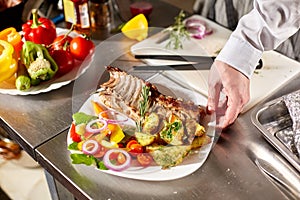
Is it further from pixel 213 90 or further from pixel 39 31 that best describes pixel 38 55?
pixel 213 90

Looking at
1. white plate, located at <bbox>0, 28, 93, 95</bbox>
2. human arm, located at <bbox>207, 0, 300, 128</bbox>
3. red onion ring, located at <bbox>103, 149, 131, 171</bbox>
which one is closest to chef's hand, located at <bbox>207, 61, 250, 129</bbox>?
human arm, located at <bbox>207, 0, 300, 128</bbox>

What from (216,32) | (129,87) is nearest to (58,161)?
(129,87)

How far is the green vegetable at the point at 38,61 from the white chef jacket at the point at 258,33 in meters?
0.41

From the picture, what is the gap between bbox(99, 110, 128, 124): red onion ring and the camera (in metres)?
1.10

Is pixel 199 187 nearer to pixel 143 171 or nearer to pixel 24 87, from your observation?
pixel 143 171

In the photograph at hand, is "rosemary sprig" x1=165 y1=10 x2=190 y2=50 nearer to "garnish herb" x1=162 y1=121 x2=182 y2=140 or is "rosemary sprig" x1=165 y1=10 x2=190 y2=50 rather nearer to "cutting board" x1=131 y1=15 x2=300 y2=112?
"cutting board" x1=131 y1=15 x2=300 y2=112

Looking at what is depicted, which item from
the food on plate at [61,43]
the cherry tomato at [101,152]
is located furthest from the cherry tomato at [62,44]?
the cherry tomato at [101,152]

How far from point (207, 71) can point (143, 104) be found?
0.82 feet

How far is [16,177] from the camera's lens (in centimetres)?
161

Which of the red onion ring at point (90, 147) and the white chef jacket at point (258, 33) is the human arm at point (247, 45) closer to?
the white chef jacket at point (258, 33)

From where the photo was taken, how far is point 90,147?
1027 millimetres

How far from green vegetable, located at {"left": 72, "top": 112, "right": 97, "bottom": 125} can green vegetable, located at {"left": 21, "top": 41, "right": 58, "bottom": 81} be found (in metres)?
0.16

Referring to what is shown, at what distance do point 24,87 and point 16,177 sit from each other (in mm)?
499

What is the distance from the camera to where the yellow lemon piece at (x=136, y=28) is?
4.60 feet
